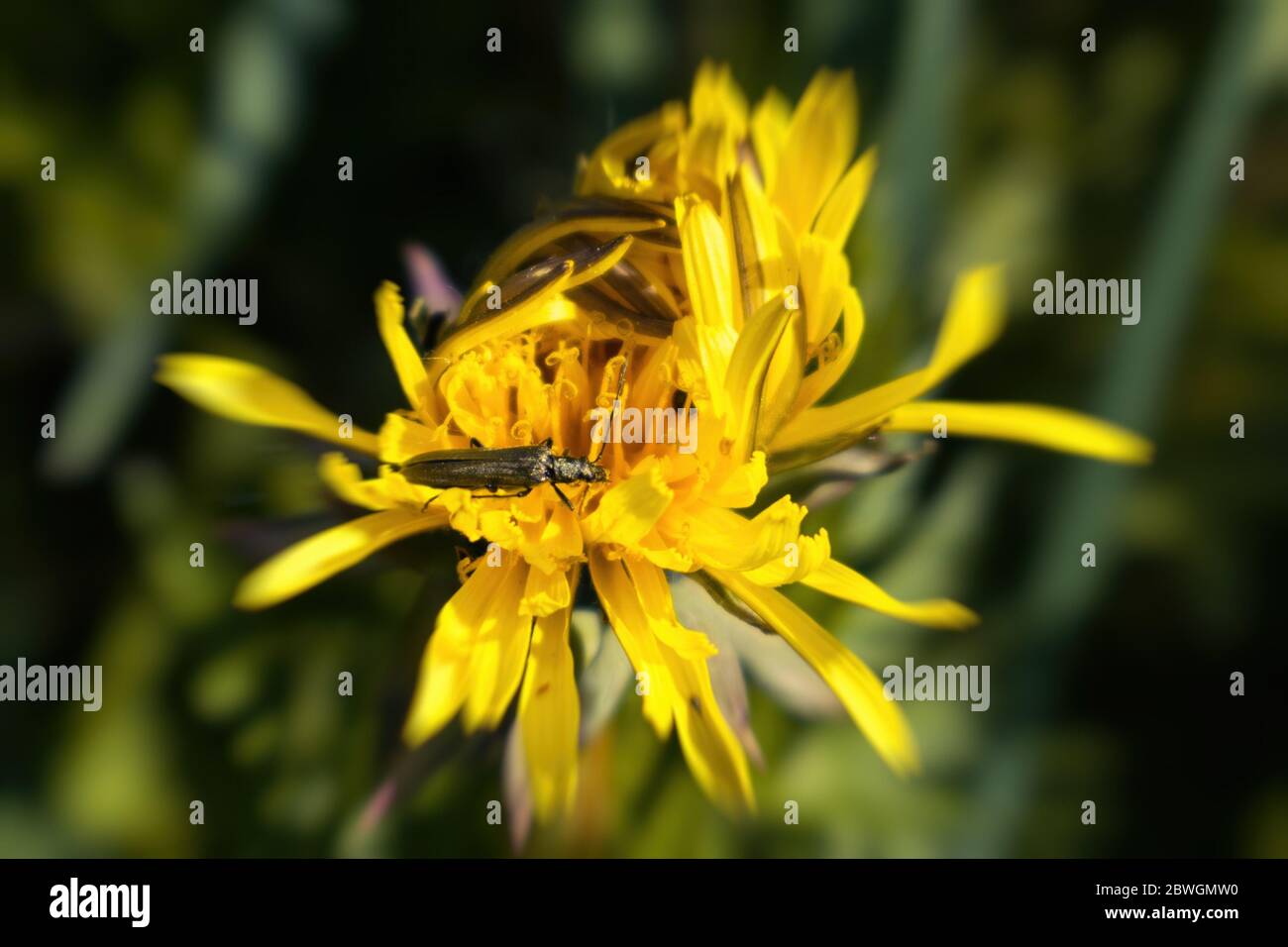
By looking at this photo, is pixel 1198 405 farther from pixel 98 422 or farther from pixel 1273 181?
pixel 98 422

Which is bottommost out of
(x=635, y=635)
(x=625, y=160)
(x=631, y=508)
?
(x=635, y=635)

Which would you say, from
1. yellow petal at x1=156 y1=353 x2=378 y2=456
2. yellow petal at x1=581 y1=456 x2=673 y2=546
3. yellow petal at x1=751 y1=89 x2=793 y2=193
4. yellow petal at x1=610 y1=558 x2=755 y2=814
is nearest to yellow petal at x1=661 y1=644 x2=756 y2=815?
yellow petal at x1=610 y1=558 x2=755 y2=814
